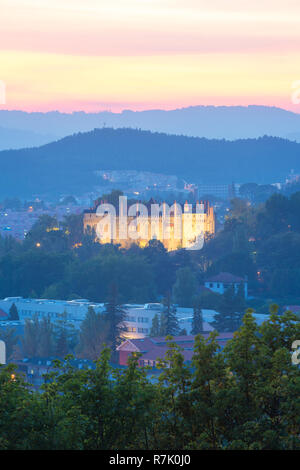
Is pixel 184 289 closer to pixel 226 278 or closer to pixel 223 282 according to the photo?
pixel 223 282

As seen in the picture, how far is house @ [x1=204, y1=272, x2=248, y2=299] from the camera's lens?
4550 cm

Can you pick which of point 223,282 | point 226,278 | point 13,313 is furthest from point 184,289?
point 13,313

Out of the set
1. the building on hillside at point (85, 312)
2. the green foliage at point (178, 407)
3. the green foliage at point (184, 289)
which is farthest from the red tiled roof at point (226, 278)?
the green foliage at point (178, 407)

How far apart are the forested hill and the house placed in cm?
10295

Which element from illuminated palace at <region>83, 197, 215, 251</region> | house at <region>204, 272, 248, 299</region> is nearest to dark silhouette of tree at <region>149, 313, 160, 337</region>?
house at <region>204, 272, 248, 299</region>

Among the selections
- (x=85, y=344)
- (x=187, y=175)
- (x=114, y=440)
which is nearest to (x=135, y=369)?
(x=114, y=440)

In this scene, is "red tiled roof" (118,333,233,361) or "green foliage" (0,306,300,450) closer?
"green foliage" (0,306,300,450)

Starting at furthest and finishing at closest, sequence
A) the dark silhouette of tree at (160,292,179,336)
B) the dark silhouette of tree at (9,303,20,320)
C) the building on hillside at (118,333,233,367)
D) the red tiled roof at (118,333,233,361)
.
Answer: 1. the dark silhouette of tree at (9,303,20,320)
2. the dark silhouette of tree at (160,292,179,336)
3. the building on hillside at (118,333,233,367)
4. the red tiled roof at (118,333,233,361)

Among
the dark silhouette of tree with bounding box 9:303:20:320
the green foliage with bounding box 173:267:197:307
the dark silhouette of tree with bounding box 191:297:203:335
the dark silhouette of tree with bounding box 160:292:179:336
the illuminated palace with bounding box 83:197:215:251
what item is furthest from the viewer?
the illuminated palace with bounding box 83:197:215:251

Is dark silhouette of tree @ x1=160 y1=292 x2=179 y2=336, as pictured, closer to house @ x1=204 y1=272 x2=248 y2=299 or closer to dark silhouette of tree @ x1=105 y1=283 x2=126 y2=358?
dark silhouette of tree @ x1=105 y1=283 x2=126 y2=358

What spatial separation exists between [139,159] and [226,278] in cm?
11504

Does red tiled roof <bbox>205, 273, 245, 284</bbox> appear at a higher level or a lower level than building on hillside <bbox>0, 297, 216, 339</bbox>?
higher

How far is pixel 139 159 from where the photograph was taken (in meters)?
161
